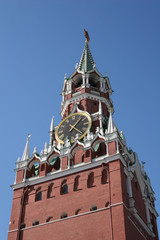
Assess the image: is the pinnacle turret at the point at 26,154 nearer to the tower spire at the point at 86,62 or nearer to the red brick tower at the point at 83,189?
the red brick tower at the point at 83,189

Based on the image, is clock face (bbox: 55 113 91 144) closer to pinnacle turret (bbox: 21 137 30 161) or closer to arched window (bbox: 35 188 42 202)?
pinnacle turret (bbox: 21 137 30 161)

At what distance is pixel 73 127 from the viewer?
3819 cm

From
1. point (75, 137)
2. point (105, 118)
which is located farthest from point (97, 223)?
point (105, 118)

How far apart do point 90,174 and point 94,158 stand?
139 centimetres

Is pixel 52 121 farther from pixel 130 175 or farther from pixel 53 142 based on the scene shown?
pixel 130 175

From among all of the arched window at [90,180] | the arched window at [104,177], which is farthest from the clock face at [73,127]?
the arched window at [104,177]

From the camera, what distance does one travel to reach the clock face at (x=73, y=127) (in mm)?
37375

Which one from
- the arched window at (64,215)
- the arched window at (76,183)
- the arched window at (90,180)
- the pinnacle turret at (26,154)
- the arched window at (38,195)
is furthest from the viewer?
the pinnacle turret at (26,154)

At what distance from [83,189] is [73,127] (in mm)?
7865

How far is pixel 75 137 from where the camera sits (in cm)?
3700

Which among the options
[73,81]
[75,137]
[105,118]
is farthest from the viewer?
[73,81]

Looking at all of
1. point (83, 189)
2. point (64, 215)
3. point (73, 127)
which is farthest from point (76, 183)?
point (73, 127)

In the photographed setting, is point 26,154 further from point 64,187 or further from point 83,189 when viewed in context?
point 83,189

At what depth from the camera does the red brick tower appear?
29.5 meters
